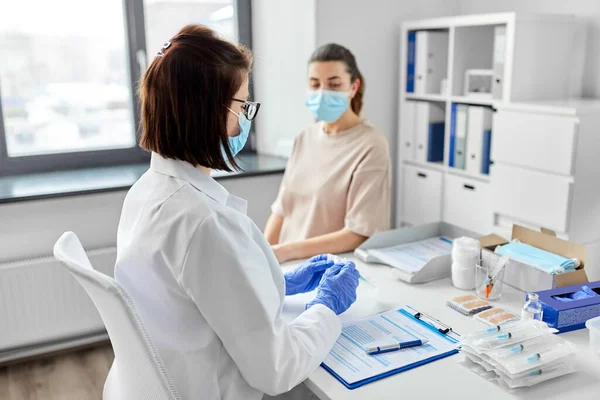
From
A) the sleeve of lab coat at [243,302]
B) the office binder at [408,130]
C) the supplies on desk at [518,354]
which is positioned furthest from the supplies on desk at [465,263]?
the office binder at [408,130]

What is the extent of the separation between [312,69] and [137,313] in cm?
139

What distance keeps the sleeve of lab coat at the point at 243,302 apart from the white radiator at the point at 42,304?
181 cm

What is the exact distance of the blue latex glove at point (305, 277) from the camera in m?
1.51

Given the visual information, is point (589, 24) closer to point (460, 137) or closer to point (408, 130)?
point (460, 137)

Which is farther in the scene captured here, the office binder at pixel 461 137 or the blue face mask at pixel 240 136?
the office binder at pixel 461 137

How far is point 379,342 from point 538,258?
1.86ft

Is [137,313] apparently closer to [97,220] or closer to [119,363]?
[119,363]

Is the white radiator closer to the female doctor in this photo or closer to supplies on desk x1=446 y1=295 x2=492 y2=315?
the female doctor

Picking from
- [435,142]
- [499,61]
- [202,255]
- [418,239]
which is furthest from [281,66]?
[202,255]

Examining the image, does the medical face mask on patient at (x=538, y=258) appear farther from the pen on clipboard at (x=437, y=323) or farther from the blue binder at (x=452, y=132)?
the blue binder at (x=452, y=132)

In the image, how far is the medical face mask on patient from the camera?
58.2 inches

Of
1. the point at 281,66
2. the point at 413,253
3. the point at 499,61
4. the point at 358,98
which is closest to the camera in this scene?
the point at 413,253

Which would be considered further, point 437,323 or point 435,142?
point 435,142

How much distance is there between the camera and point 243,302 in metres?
1.03
